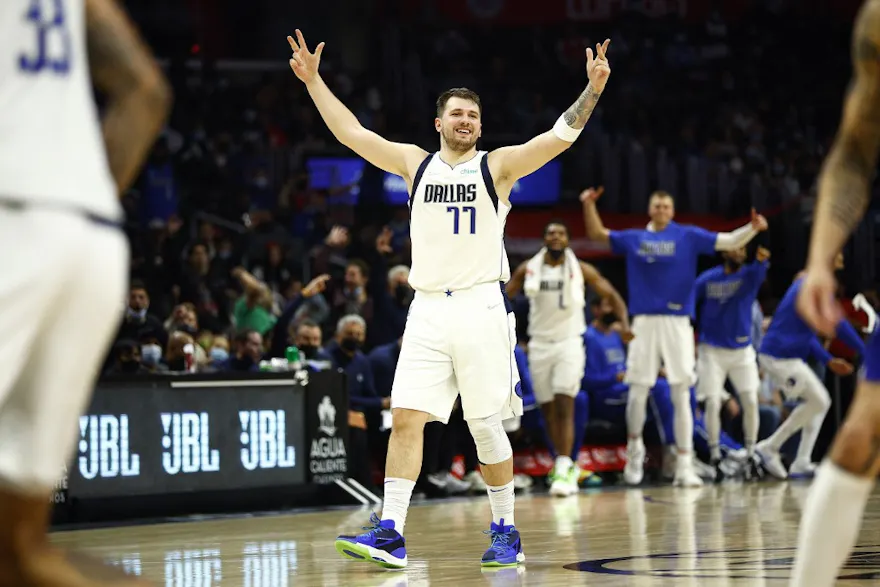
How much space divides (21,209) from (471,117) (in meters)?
4.63

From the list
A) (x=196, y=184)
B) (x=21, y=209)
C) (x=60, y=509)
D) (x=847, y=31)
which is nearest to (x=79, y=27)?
(x=21, y=209)

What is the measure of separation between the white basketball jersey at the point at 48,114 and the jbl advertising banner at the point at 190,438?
7339 millimetres

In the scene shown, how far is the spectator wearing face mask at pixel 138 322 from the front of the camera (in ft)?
39.1

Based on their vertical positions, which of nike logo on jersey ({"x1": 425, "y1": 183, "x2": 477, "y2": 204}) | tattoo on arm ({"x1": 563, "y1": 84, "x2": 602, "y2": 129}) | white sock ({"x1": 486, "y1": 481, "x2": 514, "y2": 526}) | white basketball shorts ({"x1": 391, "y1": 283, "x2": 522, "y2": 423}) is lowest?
white sock ({"x1": 486, "y1": 481, "x2": 514, "y2": 526})

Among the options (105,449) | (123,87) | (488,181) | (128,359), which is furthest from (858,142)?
(128,359)

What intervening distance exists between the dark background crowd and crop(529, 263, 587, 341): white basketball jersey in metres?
1.37

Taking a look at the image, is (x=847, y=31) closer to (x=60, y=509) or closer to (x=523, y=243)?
(x=523, y=243)

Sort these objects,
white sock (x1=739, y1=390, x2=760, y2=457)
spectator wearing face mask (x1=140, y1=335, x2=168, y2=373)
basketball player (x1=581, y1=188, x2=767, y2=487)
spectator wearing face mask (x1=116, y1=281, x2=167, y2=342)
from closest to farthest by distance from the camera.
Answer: spectator wearing face mask (x1=140, y1=335, x2=168, y2=373), spectator wearing face mask (x1=116, y1=281, x2=167, y2=342), basketball player (x1=581, y1=188, x2=767, y2=487), white sock (x1=739, y1=390, x2=760, y2=457)

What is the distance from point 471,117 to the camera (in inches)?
287

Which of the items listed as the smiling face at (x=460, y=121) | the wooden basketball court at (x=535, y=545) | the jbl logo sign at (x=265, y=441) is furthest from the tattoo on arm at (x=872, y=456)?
the jbl logo sign at (x=265, y=441)

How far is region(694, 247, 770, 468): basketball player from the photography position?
13633 mm

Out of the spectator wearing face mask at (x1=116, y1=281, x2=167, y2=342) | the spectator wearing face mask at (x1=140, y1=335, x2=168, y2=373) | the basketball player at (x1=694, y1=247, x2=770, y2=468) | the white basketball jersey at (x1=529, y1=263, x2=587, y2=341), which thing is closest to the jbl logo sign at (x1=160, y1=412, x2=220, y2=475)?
the spectator wearing face mask at (x1=140, y1=335, x2=168, y2=373)

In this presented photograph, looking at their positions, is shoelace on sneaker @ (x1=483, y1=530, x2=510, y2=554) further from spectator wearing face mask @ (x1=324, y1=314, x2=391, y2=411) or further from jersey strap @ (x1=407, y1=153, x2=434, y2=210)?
spectator wearing face mask @ (x1=324, y1=314, x2=391, y2=411)

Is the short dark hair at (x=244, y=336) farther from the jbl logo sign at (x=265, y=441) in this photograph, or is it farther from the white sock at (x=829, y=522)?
the white sock at (x=829, y=522)
